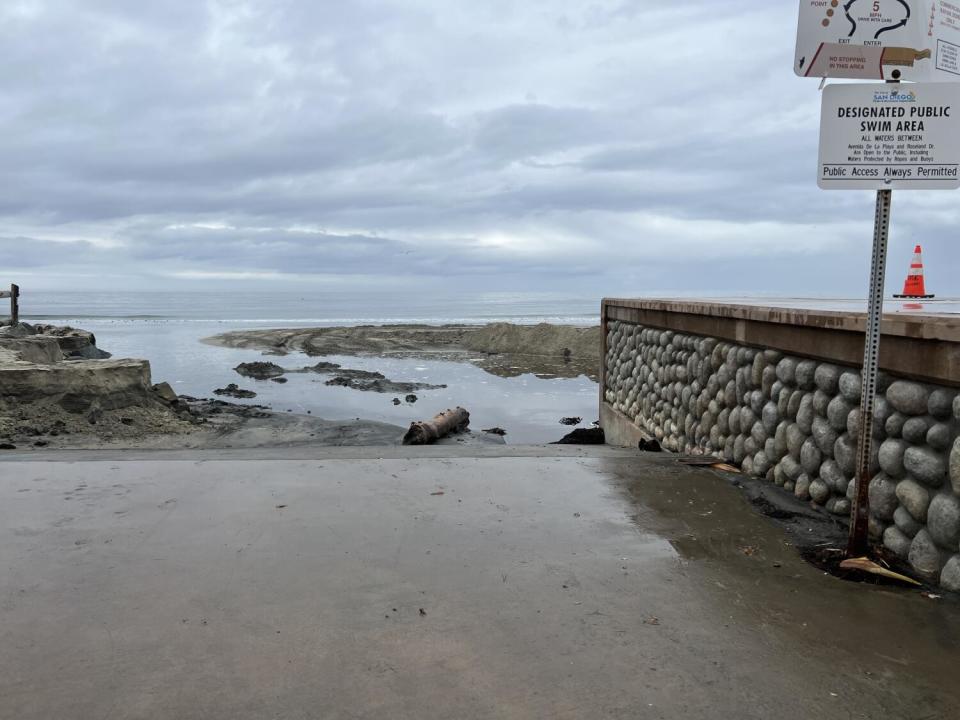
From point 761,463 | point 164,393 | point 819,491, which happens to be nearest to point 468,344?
point 164,393

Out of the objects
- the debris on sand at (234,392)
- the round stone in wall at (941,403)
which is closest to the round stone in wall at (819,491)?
the round stone in wall at (941,403)

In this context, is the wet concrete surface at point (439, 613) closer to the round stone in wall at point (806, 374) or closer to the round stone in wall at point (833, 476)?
the round stone in wall at point (833, 476)

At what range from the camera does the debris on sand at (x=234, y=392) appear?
50.2 ft

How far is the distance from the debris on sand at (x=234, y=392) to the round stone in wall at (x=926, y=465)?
45.4 feet

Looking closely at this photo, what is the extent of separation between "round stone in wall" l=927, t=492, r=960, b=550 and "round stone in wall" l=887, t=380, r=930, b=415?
420 millimetres

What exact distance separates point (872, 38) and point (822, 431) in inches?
85.6

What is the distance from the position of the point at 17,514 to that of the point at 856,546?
4718 mm

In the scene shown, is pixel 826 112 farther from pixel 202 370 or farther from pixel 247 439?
pixel 202 370

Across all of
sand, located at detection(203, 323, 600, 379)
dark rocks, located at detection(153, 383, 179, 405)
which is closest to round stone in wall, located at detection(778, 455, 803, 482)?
dark rocks, located at detection(153, 383, 179, 405)

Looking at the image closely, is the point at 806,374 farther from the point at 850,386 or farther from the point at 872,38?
the point at 872,38

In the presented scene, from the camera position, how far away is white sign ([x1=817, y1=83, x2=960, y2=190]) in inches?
123

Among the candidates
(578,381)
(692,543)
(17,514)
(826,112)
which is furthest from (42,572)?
(578,381)

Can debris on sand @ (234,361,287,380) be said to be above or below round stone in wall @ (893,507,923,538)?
below

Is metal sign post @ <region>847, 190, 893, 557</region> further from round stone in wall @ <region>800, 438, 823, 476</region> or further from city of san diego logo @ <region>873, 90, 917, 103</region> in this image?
round stone in wall @ <region>800, 438, 823, 476</region>
